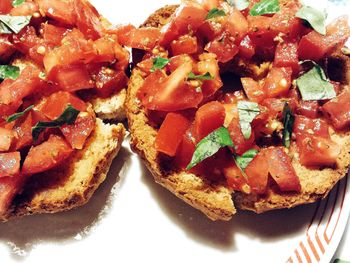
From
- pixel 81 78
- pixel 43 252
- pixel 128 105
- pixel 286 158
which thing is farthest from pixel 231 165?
pixel 43 252

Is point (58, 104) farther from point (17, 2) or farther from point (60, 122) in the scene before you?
point (17, 2)

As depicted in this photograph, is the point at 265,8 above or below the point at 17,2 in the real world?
above

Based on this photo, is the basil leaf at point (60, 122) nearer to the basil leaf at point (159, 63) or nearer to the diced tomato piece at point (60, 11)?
the basil leaf at point (159, 63)

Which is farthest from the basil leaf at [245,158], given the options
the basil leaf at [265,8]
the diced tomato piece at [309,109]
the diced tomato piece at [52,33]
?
the diced tomato piece at [52,33]

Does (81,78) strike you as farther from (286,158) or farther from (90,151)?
(286,158)

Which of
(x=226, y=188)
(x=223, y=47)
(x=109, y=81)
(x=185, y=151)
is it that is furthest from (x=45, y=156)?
(x=223, y=47)
